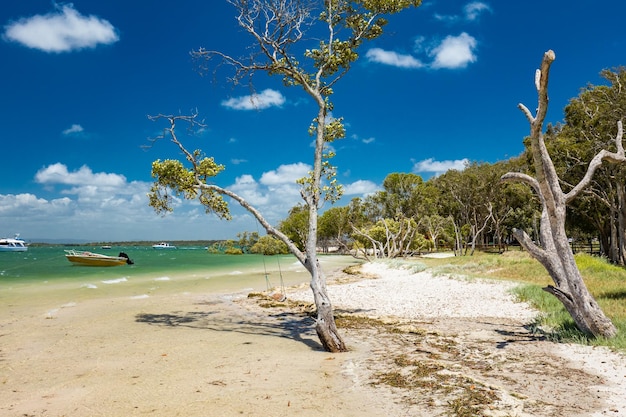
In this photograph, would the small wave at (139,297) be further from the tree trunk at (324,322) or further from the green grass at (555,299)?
the green grass at (555,299)

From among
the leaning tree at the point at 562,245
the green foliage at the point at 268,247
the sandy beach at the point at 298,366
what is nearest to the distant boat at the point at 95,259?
the sandy beach at the point at 298,366

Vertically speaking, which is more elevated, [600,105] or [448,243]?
[600,105]

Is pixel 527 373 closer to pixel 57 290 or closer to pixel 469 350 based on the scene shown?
pixel 469 350

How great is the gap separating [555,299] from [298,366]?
952 centimetres

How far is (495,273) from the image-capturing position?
23703 millimetres

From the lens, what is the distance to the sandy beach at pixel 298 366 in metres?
6.13

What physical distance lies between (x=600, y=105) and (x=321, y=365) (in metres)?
23.9

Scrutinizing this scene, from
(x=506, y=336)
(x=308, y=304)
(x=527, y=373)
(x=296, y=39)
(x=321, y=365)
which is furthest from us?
(x=308, y=304)

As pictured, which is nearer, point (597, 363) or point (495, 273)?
point (597, 363)

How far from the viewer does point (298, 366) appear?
8422 mm

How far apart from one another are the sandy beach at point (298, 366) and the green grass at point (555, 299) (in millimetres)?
461

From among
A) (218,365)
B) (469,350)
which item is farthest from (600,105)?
(218,365)

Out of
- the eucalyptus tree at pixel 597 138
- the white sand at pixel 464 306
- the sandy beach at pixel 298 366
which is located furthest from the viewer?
the eucalyptus tree at pixel 597 138

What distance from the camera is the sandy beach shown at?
20.1 ft
